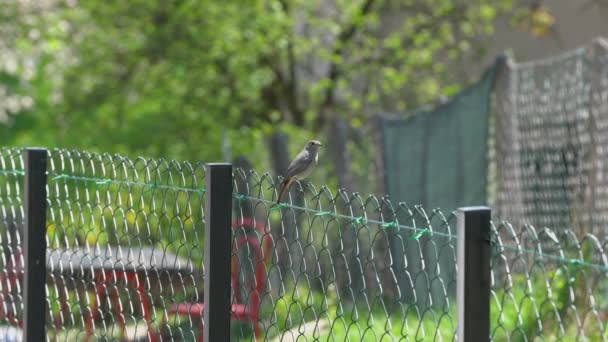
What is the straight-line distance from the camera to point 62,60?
1341cm

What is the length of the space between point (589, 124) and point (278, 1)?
6.10 meters

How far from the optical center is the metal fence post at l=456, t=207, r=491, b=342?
2457 millimetres

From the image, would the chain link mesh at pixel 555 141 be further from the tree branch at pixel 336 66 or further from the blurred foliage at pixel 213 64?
the tree branch at pixel 336 66

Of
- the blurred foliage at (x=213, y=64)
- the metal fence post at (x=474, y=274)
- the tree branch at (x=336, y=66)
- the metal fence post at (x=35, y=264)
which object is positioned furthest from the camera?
the tree branch at (x=336, y=66)

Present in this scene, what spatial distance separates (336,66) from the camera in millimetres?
13242

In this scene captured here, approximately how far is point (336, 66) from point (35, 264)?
356 inches

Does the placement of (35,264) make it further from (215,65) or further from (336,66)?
(336,66)

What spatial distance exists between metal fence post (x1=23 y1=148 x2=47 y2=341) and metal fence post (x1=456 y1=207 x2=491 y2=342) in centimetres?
230

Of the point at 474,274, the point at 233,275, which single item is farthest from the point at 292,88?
the point at 474,274

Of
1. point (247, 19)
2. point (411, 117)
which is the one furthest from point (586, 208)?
point (247, 19)

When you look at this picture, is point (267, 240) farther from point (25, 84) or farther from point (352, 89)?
point (25, 84)

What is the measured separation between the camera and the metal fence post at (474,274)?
2457 millimetres

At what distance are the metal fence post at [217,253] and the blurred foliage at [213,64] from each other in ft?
26.5

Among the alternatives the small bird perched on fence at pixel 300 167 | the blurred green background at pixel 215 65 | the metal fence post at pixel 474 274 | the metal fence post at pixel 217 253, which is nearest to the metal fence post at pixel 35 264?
the small bird perched on fence at pixel 300 167
